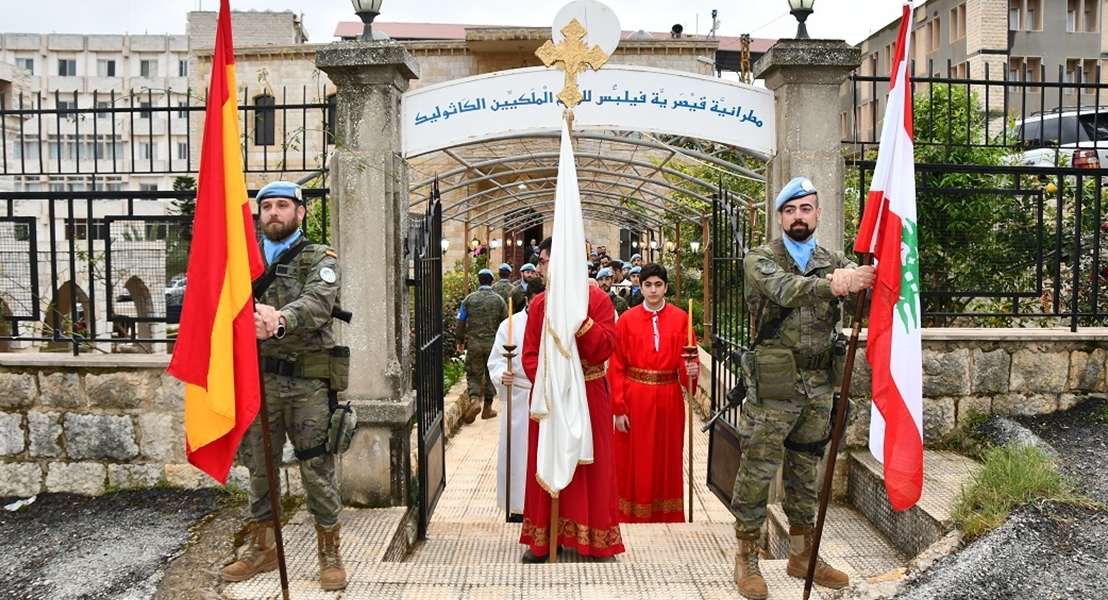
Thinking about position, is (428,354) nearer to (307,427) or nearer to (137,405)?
(307,427)

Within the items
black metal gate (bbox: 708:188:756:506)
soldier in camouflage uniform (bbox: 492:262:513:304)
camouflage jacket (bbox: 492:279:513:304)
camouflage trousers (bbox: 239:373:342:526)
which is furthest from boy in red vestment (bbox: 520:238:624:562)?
camouflage jacket (bbox: 492:279:513:304)

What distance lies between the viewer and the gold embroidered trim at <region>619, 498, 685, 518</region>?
6.61 metres

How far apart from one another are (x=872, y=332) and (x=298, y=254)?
9.10 feet

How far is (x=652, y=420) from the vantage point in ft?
21.5

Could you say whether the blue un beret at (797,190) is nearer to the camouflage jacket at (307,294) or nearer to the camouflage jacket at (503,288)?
the camouflage jacket at (307,294)

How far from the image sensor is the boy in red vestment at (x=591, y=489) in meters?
5.13

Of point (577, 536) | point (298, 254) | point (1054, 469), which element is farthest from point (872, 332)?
point (298, 254)

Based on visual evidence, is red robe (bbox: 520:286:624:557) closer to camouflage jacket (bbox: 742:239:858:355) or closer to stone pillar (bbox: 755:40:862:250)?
camouflage jacket (bbox: 742:239:858:355)

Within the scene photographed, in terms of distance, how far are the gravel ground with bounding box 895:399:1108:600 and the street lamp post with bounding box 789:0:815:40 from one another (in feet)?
10.1

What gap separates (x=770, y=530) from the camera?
5.57 m

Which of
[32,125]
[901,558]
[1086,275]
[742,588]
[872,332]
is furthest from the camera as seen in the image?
[32,125]

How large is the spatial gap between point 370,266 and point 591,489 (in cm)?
199

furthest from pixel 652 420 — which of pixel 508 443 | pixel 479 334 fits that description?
pixel 479 334

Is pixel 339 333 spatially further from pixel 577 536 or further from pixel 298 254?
pixel 577 536
